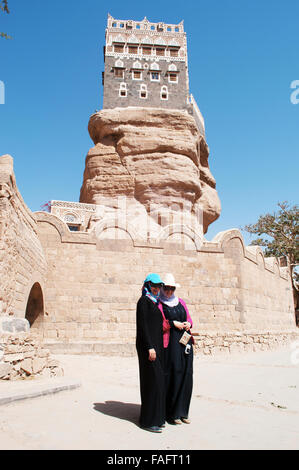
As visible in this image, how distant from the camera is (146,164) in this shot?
2678cm

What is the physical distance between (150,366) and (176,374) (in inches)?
16.4

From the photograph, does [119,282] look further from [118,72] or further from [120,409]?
[118,72]

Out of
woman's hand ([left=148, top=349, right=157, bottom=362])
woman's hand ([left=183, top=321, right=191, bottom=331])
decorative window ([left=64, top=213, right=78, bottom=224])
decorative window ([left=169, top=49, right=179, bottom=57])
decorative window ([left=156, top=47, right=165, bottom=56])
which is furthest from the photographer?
decorative window ([left=169, top=49, right=179, bottom=57])

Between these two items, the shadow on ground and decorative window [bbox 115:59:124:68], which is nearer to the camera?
the shadow on ground

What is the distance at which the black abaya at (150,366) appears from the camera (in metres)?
3.58

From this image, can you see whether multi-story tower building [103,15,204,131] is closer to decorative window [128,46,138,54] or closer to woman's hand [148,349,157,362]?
decorative window [128,46,138,54]

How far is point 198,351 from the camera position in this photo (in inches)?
416

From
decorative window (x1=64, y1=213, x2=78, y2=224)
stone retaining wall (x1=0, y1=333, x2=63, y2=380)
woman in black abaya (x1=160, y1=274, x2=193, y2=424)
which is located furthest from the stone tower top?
woman in black abaya (x1=160, y1=274, x2=193, y2=424)

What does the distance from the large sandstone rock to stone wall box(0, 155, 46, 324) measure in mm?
16647

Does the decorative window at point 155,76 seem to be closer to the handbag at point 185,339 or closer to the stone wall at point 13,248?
the stone wall at point 13,248

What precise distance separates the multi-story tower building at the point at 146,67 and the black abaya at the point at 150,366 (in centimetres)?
2940

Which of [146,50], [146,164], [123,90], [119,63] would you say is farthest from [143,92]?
[146,164]

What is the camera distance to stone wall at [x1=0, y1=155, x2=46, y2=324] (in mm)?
6215

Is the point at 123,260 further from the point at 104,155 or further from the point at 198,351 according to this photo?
the point at 104,155
